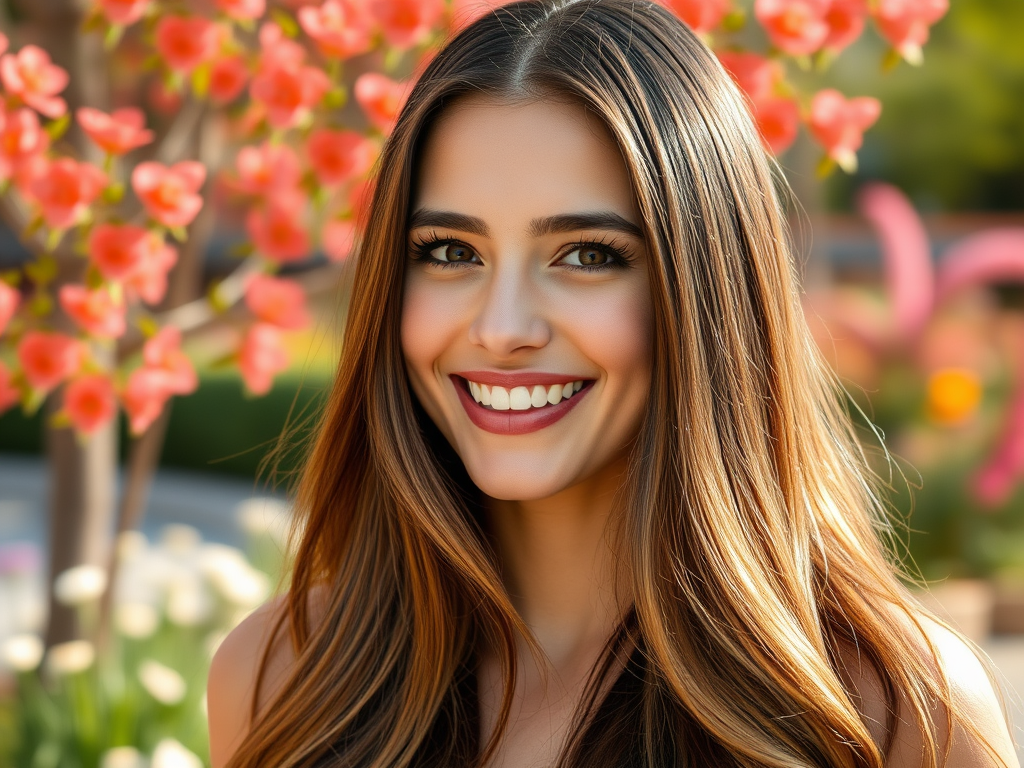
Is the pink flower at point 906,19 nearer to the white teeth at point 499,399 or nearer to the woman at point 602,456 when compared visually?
the woman at point 602,456

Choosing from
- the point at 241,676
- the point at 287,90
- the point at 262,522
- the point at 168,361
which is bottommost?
the point at 262,522

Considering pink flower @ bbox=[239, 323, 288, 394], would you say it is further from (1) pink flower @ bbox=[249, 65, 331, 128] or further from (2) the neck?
(2) the neck

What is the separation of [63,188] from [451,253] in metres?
1.01

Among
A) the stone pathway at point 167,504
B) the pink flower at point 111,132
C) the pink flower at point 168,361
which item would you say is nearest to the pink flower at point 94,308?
the pink flower at point 168,361

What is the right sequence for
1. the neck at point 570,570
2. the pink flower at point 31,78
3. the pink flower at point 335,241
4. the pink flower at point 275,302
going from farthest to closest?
the pink flower at point 335,241
the pink flower at point 275,302
the pink flower at point 31,78
the neck at point 570,570

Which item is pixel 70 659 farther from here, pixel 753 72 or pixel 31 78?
pixel 753 72

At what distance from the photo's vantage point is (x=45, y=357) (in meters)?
2.63

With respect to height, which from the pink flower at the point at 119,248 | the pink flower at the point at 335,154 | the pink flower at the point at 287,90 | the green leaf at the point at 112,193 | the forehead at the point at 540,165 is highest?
the pink flower at the point at 287,90

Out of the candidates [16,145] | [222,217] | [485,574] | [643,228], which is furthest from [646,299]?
[222,217]

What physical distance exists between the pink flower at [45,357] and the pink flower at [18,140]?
16.0 inches

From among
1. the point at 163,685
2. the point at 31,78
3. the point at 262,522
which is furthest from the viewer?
the point at 262,522

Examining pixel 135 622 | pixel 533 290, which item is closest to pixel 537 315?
pixel 533 290

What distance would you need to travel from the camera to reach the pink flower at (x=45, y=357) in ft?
8.61

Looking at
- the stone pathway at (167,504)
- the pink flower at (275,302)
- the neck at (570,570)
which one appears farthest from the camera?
the stone pathway at (167,504)
